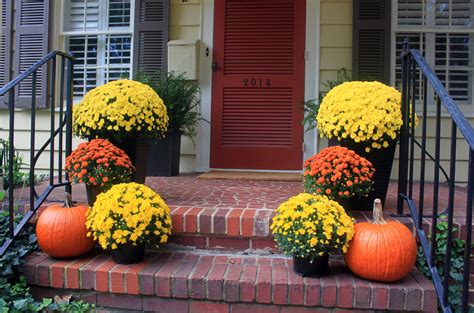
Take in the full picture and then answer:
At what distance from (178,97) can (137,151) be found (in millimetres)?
1073

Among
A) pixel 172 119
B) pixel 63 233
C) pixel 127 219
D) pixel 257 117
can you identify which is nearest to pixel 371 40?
pixel 257 117

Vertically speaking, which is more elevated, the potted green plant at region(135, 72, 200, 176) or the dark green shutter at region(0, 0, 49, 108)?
the dark green shutter at region(0, 0, 49, 108)

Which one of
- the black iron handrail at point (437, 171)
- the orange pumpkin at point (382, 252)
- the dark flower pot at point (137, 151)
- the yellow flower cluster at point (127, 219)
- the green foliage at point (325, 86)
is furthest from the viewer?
the green foliage at point (325, 86)

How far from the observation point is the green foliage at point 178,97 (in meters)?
3.45

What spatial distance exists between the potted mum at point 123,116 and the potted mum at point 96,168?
232mm

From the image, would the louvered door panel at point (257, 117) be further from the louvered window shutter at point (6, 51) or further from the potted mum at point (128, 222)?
the louvered window shutter at point (6, 51)

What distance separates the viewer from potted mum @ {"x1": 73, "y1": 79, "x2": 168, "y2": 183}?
2.38 meters

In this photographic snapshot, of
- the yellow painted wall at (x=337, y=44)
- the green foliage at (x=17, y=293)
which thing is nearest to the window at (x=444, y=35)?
the yellow painted wall at (x=337, y=44)

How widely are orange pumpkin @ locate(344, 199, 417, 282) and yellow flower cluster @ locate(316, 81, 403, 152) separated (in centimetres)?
49

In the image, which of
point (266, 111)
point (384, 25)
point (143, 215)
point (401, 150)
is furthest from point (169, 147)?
point (384, 25)

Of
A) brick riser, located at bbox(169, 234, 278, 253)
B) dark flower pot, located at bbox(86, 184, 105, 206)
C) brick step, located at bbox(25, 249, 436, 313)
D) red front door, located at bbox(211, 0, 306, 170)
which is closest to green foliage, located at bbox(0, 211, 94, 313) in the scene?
brick step, located at bbox(25, 249, 436, 313)

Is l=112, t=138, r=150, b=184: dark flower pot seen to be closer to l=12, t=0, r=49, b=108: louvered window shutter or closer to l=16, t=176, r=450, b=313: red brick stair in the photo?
l=16, t=176, r=450, b=313: red brick stair

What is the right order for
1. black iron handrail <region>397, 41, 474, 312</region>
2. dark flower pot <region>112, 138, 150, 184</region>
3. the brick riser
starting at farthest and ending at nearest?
dark flower pot <region>112, 138, 150, 184</region>
the brick riser
black iron handrail <region>397, 41, 474, 312</region>

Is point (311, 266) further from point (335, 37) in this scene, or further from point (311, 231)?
point (335, 37)
